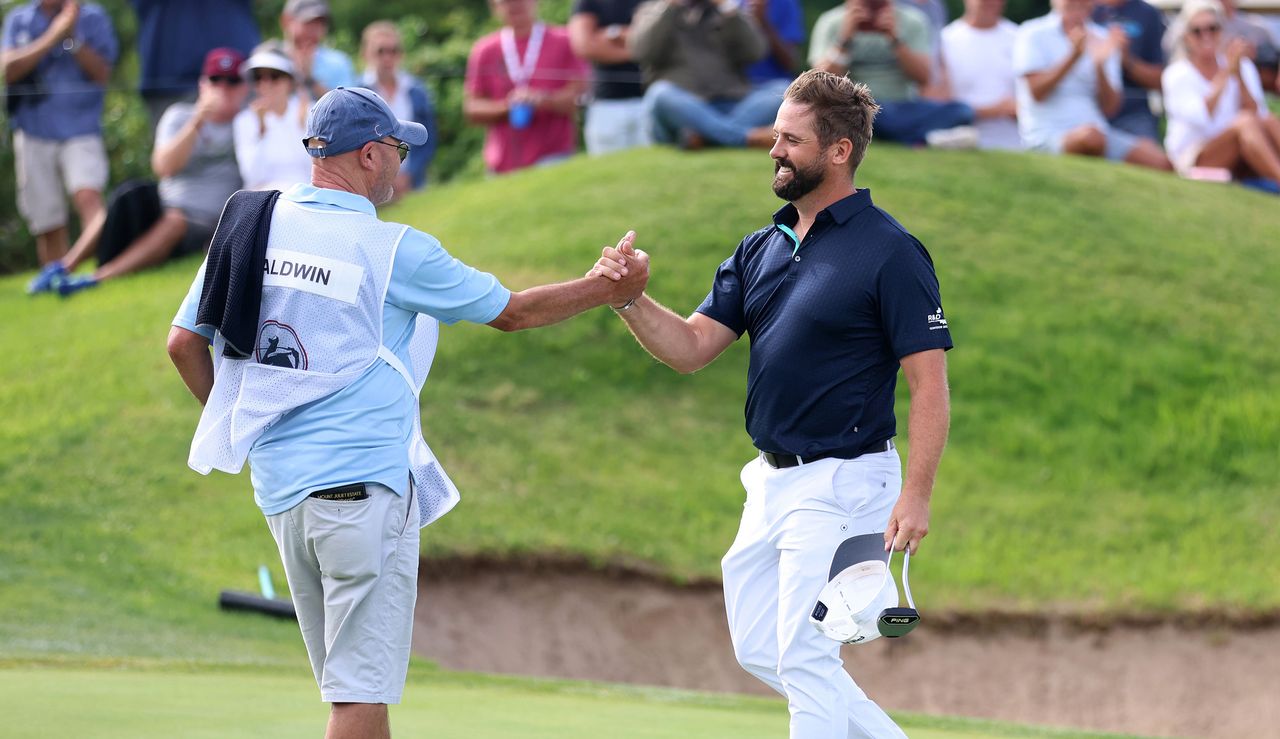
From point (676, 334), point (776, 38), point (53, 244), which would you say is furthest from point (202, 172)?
point (676, 334)

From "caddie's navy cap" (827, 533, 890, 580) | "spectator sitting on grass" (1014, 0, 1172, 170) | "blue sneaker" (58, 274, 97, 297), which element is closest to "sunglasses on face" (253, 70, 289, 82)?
"blue sneaker" (58, 274, 97, 297)

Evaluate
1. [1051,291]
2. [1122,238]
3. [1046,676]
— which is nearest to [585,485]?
[1046,676]

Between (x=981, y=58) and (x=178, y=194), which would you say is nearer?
(x=178, y=194)

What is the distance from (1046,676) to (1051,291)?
4.10 metres

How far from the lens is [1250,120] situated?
1487 centimetres

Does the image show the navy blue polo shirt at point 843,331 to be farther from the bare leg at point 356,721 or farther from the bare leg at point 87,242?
the bare leg at point 87,242

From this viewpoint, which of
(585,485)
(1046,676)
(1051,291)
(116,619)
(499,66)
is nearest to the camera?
(116,619)

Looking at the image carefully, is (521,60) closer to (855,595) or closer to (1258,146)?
(1258,146)

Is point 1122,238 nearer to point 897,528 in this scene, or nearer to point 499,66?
point 499,66

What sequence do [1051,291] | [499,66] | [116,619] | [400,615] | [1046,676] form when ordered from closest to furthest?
[400,615], [116,619], [1046,676], [1051,291], [499,66]

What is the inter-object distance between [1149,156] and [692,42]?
492 centimetres

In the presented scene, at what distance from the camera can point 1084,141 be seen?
50.1ft

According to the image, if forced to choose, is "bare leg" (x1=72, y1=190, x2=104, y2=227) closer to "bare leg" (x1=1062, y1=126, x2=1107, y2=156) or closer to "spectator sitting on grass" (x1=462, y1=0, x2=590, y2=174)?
"spectator sitting on grass" (x1=462, y1=0, x2=590, y2=174)

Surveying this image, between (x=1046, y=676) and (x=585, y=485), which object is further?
(x=585, y=485)
